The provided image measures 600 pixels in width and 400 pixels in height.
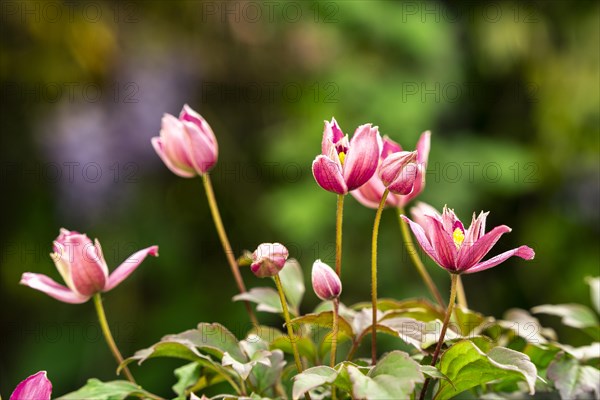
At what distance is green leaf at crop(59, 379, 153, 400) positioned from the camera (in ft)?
1.67

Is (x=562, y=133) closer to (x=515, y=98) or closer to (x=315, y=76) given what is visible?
(x=515, y=98)

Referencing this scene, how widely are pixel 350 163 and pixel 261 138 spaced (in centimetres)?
189

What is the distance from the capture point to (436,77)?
201cm

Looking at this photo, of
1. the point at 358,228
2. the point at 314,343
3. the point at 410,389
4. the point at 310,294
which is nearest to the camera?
the point at 410,389

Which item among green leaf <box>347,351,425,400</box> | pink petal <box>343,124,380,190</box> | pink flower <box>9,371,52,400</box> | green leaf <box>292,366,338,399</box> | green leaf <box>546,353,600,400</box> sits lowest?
green leaf <box>546,353,600,400</box>

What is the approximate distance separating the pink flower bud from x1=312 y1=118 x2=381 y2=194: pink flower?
0.17 ft

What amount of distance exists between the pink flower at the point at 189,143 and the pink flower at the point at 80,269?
3.7 inches

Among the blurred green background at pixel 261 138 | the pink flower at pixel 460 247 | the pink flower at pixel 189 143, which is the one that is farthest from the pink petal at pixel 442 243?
the blurred green background at pixel 261 138

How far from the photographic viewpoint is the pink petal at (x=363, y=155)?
1.62 feet

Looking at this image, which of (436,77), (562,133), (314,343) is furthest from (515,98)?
(314,343)

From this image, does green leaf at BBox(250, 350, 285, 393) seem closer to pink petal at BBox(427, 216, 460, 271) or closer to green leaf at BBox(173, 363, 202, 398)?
green leaf at BBox(173, 363, 202, 398)

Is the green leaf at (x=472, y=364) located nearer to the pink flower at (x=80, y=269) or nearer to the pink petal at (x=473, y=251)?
the pink petal at (x=473, y=251)

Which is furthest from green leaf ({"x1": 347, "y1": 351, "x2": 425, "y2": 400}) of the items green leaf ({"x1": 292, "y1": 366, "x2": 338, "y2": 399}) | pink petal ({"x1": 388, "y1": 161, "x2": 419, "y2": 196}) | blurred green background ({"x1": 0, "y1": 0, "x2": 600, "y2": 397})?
blurred green background ({"x1": 0, "y1": 0, "x2": 600, "y2": 397})

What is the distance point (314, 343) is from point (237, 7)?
6.17ft
